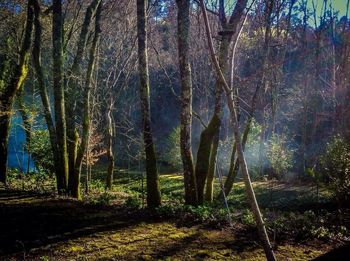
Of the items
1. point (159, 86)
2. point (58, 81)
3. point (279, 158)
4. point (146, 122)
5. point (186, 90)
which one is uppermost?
point (159, 86)

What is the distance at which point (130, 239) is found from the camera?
6148 millimetres

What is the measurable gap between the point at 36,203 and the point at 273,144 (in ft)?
59.8

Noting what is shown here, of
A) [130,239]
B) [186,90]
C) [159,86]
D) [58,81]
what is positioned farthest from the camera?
[159,86]

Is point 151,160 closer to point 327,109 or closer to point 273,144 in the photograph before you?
point 273,144

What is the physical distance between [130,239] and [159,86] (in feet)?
114

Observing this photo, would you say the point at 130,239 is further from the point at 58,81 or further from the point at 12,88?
the point at 12,88

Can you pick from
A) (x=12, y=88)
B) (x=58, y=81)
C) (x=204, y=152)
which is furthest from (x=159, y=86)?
(x=204, y=152)

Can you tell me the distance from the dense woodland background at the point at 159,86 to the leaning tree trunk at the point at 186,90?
2 centimetres

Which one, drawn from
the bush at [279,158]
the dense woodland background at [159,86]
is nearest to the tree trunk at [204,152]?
the dense woodland background at [159,86]

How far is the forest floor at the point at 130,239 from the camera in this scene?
5348 millimetres

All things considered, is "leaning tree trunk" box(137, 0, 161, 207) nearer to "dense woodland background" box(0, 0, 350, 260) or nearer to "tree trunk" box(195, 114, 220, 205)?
"dense woodland background" box(0, 0, 350, 260)

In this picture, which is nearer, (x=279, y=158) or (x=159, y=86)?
(x=279, y=158)

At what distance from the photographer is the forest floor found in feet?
17.5

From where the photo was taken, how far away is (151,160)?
27.2ft
